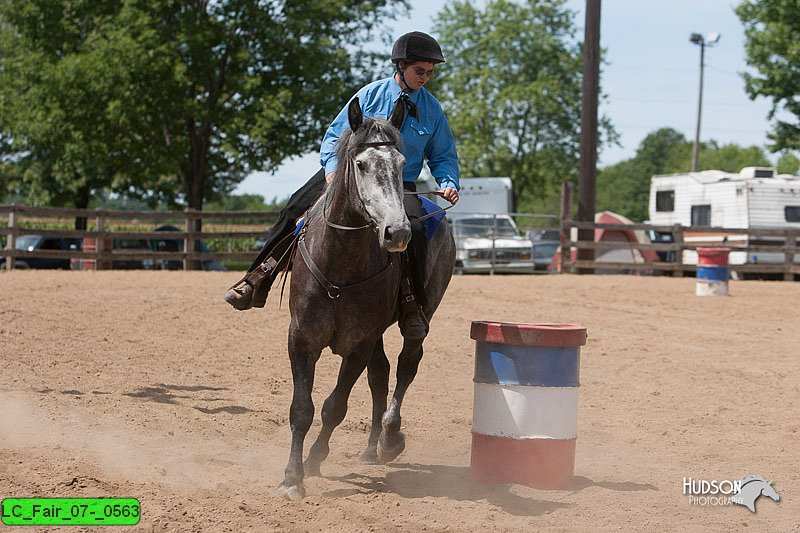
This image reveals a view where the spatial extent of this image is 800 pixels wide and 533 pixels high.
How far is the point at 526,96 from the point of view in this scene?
4994 cm

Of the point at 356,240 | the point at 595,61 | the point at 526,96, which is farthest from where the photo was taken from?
the point at 526,96

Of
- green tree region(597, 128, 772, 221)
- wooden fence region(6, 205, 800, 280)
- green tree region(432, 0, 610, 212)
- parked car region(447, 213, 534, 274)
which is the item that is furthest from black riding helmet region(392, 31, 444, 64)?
green tree region(597, 128, 772, 221)

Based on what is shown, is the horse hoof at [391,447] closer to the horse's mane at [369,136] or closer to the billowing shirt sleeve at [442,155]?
the billowing shirt sleeve at [442,155]

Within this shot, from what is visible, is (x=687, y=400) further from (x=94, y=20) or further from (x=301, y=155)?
(x=94, y=20)

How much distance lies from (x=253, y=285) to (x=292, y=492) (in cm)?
149

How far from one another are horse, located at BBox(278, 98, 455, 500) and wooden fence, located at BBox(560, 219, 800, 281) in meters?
16.8

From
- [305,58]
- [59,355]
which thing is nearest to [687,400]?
[59,355]

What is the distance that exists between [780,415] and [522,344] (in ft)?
12.6

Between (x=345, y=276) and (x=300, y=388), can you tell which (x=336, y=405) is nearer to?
(x=300, y=388)

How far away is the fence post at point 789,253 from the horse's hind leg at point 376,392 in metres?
19.9

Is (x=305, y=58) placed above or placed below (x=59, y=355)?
above

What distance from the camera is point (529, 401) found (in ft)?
18.4

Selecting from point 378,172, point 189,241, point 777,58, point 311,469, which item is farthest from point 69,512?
point 777,58

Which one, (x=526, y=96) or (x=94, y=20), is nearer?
(x=94, y=20)
